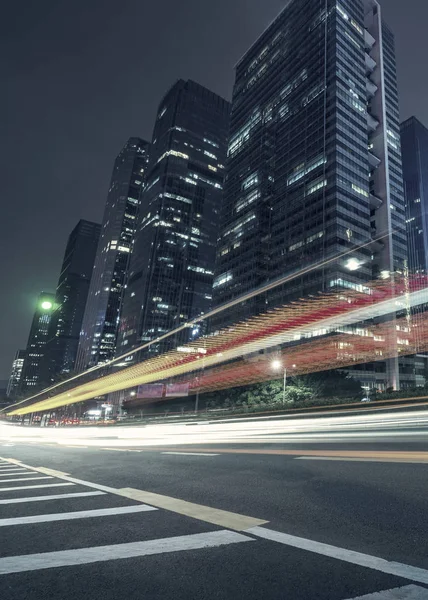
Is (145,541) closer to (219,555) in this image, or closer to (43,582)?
(219,555)

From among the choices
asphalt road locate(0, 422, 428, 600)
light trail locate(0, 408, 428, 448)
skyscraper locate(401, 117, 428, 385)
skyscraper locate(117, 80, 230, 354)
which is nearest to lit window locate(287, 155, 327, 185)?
skyscraper locate(401, 117, 428, 385)

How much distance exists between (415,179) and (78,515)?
201763 mm

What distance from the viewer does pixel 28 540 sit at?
4.08m

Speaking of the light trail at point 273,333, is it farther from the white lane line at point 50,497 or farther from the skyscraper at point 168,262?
the skyscraper at point 168,262

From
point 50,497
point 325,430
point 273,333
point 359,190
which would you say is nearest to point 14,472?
point 50,497

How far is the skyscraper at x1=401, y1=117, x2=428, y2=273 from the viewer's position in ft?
531

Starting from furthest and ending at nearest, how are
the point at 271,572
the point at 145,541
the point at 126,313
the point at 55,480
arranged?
the point at 126,313 < the point at 55,480 < the point at 145,541 < the point at 271,572

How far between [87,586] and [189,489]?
14.4ft

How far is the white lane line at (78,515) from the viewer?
15.9ft

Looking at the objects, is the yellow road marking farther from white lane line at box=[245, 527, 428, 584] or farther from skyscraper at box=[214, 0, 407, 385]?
skyscraper at box=[214, 0, 407, 385]

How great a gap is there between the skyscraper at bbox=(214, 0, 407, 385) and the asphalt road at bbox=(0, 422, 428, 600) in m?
86.2

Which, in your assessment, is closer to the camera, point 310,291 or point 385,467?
point 385,467

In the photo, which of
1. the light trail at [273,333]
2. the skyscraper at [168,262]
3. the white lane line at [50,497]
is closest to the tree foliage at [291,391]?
the light trail at [273,333]

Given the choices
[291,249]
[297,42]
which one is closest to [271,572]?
[291,249]
